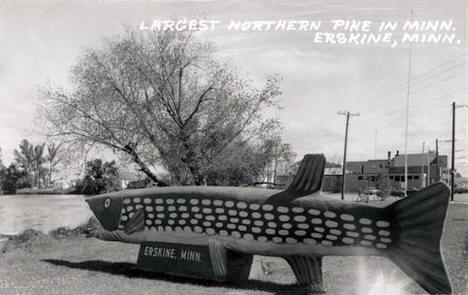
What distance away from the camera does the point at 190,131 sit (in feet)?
39.2

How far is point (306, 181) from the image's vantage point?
17.1ft

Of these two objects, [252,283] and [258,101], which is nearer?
[252,283]

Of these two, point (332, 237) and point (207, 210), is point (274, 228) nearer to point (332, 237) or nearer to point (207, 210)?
point (332, 237)

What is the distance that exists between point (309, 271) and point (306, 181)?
3.53 feet

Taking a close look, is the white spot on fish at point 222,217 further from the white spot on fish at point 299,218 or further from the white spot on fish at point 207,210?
the white spot on fish at point 299,218

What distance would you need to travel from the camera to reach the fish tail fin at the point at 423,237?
4.12 metres

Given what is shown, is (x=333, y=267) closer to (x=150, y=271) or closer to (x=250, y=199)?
(x=250, y=199)

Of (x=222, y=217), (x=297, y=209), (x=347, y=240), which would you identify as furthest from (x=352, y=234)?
(x=222, y=217)


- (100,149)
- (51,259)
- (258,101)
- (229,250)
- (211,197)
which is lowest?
(51,259)

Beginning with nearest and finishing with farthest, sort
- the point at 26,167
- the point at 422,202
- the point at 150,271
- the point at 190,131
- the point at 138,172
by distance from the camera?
the point at 422,202 < the point at 150,271 < the point at 190,131 < the point at 138,172 < the point at 26,167

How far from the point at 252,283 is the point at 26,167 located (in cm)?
4627

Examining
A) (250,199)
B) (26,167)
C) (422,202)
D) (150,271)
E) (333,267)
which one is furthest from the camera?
(26,167)

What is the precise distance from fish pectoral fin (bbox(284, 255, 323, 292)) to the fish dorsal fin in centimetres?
72

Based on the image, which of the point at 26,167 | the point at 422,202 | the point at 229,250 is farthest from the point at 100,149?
the point at 26,167
